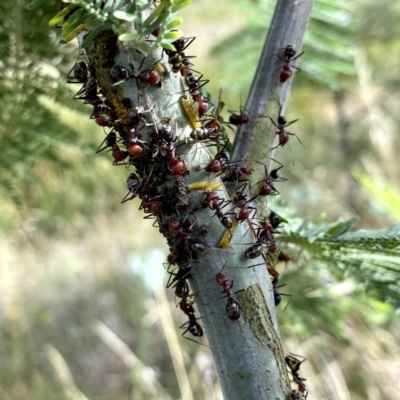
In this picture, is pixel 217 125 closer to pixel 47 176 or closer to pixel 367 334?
pixel 367 334

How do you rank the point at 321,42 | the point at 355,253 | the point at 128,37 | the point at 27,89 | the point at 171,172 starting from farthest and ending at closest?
the point at 321,42 < the point at 27,89 < the point at 355,253 < the point at 171,172 < the point at 128,37

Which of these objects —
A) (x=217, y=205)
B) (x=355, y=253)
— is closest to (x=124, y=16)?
(x=217, y=205)

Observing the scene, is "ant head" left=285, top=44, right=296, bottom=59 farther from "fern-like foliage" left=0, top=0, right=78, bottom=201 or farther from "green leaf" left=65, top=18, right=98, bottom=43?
"fern-like foliage" left=0, top=0, right=78, bottom=201

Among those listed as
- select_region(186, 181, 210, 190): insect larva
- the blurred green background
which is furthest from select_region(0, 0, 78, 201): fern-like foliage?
select_region(186, 181, 210, 190): insect larva

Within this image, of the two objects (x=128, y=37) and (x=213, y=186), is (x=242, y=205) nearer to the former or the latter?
(x=213, y=186)

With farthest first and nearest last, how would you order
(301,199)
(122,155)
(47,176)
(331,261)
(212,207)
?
(301,199), (47,176), (331,261), (122,155), (212,207)

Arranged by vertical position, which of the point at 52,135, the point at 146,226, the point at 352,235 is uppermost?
Result: the point at 146,226

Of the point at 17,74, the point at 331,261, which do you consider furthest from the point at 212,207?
the point at 17,74
